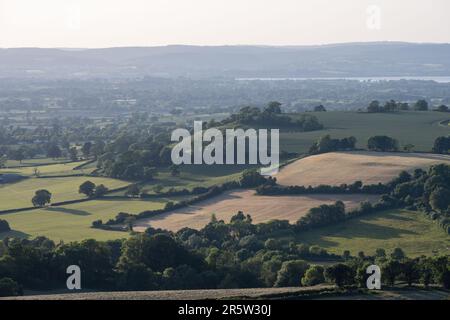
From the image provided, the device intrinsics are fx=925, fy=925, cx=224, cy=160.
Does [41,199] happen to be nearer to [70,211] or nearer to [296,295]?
[70,211]

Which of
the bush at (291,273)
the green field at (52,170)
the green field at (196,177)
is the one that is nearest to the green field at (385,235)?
the bush at (291,273)

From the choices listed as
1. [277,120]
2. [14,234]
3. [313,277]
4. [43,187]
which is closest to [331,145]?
[277,120]

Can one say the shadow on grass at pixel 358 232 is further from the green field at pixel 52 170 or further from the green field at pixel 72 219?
the green field at pixel 52 170

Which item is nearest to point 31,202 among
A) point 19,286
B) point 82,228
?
point 82,228

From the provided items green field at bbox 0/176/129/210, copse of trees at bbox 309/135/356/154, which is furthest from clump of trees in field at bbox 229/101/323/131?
green field at bbox 0/176/129/210

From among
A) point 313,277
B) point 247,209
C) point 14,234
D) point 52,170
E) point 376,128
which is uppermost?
point 376,128

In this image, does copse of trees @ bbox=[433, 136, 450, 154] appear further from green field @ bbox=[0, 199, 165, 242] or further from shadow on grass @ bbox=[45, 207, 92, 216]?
shadow on grass @ bbox=[45, 207, 92, 216]

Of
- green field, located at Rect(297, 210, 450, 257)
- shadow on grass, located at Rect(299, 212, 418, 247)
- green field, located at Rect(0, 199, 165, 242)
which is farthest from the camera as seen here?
green field, located at Rect(0, 199, 165, 242)
